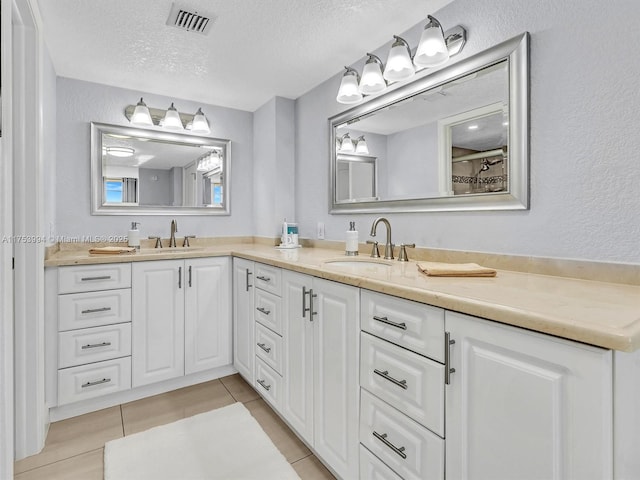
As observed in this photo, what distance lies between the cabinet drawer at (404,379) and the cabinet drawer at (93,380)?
167cm

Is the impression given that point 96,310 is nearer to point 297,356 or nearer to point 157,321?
point 157,321

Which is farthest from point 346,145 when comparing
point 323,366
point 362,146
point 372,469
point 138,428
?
point 138,428

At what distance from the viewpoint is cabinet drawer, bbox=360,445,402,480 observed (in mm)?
1177

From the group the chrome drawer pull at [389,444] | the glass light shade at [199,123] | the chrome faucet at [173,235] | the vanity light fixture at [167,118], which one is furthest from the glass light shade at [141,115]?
the chrome drawer pull at [389,444]

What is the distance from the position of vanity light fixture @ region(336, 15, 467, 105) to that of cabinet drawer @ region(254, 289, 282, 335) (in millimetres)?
1307

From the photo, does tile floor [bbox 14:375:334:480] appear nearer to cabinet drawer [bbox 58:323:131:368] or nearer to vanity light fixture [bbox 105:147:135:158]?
cabinet drawer [bbox 58:323:131:368]

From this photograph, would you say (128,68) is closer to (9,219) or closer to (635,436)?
(9,219)

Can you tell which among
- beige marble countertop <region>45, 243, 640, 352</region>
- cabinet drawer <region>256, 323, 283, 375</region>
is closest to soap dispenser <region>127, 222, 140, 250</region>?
cabinet drawer <region>256, 323, 283, 375</region>

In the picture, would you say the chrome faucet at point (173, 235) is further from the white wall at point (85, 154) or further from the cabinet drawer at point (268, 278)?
the cabinet drawer at point (268, 278)

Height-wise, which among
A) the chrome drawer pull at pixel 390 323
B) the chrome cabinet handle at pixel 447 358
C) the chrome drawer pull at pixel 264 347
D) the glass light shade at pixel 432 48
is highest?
the glass light shade at pixel 432 48

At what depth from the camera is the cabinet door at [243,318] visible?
2248 millimetres

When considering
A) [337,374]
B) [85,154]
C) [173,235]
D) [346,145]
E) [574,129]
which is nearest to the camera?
[574,129]

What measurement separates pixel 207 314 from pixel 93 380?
29.2 inches

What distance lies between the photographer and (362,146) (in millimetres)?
2293
